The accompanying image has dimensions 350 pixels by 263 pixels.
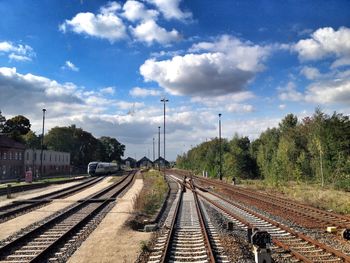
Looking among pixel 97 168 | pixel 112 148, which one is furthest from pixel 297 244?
pixel 112 148

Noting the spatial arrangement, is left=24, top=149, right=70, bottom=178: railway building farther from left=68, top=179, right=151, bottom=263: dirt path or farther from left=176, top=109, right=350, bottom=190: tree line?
left=68, top=179, right=151, bottom=263: dirt path

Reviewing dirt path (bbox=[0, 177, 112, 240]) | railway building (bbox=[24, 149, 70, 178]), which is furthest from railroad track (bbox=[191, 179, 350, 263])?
railway building (bbox=[24, 149, 70, 178])

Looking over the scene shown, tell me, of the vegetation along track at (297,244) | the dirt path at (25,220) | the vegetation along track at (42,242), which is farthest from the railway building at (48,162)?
the vegetation along track at (297,244)

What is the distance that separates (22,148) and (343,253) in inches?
2866

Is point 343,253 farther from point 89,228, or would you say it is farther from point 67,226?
point 67,226

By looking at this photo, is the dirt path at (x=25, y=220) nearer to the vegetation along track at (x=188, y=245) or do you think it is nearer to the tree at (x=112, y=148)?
the vegetation along track at (x=188, y=245)

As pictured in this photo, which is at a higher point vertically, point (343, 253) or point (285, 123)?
point (285, 123)

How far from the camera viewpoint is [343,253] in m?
11.5

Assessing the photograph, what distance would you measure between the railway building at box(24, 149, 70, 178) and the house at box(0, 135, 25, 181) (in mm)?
2155

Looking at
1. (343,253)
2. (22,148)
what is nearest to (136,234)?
(343,253)

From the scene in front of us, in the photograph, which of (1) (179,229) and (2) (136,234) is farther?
(1) (179,229)

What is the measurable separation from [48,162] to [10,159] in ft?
72.1

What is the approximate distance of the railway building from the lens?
80.6 meters

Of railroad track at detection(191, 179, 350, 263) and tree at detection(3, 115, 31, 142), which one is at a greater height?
tree at detection(3, 115, 31, 142)
